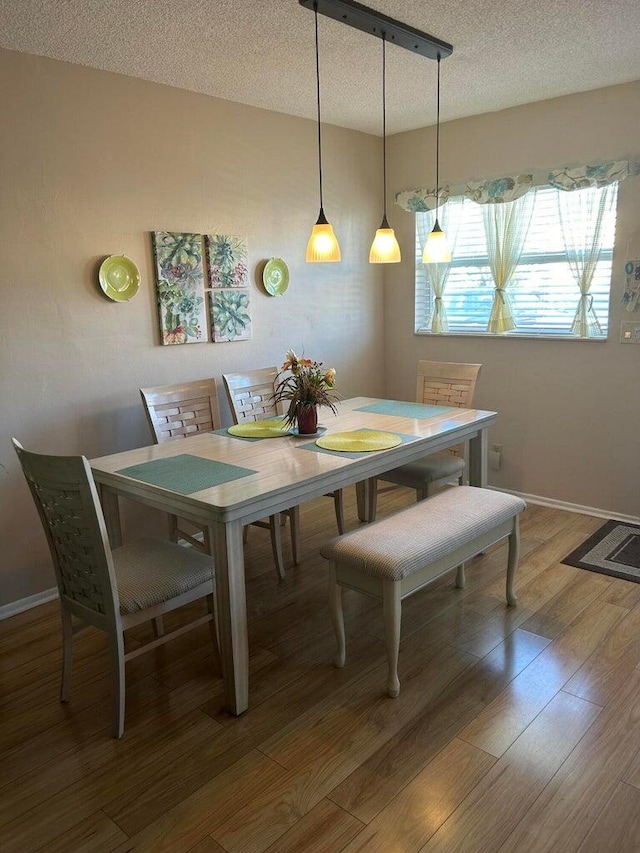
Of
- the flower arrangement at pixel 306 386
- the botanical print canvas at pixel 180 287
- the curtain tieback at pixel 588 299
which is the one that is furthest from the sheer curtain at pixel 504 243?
the botanical print canvas at pixel 180 287

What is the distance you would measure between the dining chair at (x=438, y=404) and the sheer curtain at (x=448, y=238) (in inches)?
30.0

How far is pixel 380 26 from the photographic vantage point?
2.57 metres

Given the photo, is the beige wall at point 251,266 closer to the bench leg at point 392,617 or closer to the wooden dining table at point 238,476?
the wooden dining table at point 238,476

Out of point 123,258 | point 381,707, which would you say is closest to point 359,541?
point 381,707

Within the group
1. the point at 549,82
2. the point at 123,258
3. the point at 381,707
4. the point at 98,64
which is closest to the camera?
the point at 381,707

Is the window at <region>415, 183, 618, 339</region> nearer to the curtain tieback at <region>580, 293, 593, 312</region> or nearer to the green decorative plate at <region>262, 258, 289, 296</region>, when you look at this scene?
the curtain tieback at <region>580, 293, 593, 312</region>

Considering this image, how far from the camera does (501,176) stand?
400 cm

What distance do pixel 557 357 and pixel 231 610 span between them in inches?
109

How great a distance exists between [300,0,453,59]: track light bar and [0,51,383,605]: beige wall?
1.19 metres

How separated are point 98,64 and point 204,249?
1000mm

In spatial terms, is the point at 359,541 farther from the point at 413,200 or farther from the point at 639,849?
the point at 413,200

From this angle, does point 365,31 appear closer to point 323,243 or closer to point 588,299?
point 323,243

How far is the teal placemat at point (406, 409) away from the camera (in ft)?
11.0

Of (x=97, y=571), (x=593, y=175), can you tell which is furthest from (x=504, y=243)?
(x=97, y=571)
